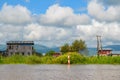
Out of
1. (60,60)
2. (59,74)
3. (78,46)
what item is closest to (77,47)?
(78,46)

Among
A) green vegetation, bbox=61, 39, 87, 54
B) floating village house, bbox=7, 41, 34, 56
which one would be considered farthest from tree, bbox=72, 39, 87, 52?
floating village house, bbox=7, 41, 34, 56

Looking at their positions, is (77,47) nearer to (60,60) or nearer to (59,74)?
(60,60)

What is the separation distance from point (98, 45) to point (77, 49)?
26849 mm

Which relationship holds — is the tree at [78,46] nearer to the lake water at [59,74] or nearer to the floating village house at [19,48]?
the floating village house at [19,48]

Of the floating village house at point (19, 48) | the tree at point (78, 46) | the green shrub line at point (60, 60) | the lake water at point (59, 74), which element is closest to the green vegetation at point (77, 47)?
the tree at point (78, 46)

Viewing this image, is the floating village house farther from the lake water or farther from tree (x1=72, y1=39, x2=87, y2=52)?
the lake water

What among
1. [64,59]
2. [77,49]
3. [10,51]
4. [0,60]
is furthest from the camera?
[10,51]

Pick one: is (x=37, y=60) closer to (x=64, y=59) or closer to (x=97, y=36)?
(x=64, y=59)

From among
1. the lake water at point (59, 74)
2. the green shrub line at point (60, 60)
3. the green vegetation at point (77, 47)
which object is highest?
the green vegetation at point (77, 47)

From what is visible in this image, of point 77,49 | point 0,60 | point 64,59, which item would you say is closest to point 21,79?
point 64,59

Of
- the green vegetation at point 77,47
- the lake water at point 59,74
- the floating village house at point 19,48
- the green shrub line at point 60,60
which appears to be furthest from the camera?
the floating village house at point 19,48

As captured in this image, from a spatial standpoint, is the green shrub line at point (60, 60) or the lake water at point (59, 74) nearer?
the lake water at point (59, 74)

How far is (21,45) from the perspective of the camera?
5704 inches

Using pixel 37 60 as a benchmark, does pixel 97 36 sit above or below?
above
